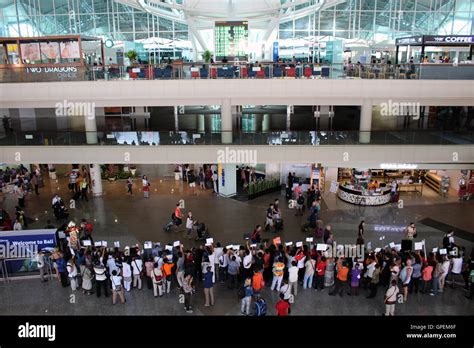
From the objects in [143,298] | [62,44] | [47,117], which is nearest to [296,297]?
[143,298]

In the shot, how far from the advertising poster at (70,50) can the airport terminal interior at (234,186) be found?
0.19 feet

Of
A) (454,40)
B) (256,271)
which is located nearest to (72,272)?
(256,271)

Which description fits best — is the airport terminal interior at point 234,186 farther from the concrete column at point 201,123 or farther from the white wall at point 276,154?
the concrete column at point 201,123

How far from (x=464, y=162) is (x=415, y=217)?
10.7 ft

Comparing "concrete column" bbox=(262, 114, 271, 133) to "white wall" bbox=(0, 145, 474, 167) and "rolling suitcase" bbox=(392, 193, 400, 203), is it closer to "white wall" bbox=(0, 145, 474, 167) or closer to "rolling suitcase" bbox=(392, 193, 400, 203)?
"white wall" bbox=(0, 145, 474, 167)

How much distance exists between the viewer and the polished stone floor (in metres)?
12.0

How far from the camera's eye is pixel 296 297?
12.5m

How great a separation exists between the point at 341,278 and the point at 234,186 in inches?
436

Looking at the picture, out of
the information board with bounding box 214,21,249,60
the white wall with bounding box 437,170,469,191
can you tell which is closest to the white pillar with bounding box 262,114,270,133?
the information board with bounding box 214,21,249,60

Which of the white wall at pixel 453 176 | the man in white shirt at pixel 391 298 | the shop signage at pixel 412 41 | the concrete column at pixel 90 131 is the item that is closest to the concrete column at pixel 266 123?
the shop signage at pixel 412 41

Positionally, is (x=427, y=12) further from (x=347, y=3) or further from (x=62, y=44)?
(x=62, y=44)

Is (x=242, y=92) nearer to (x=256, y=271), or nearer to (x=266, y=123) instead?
Answer: (x=266, y=123)

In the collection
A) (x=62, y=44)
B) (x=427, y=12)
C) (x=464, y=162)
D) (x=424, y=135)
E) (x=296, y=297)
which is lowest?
(x=296, y=297)

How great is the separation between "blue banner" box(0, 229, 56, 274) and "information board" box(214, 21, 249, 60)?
16.5m
